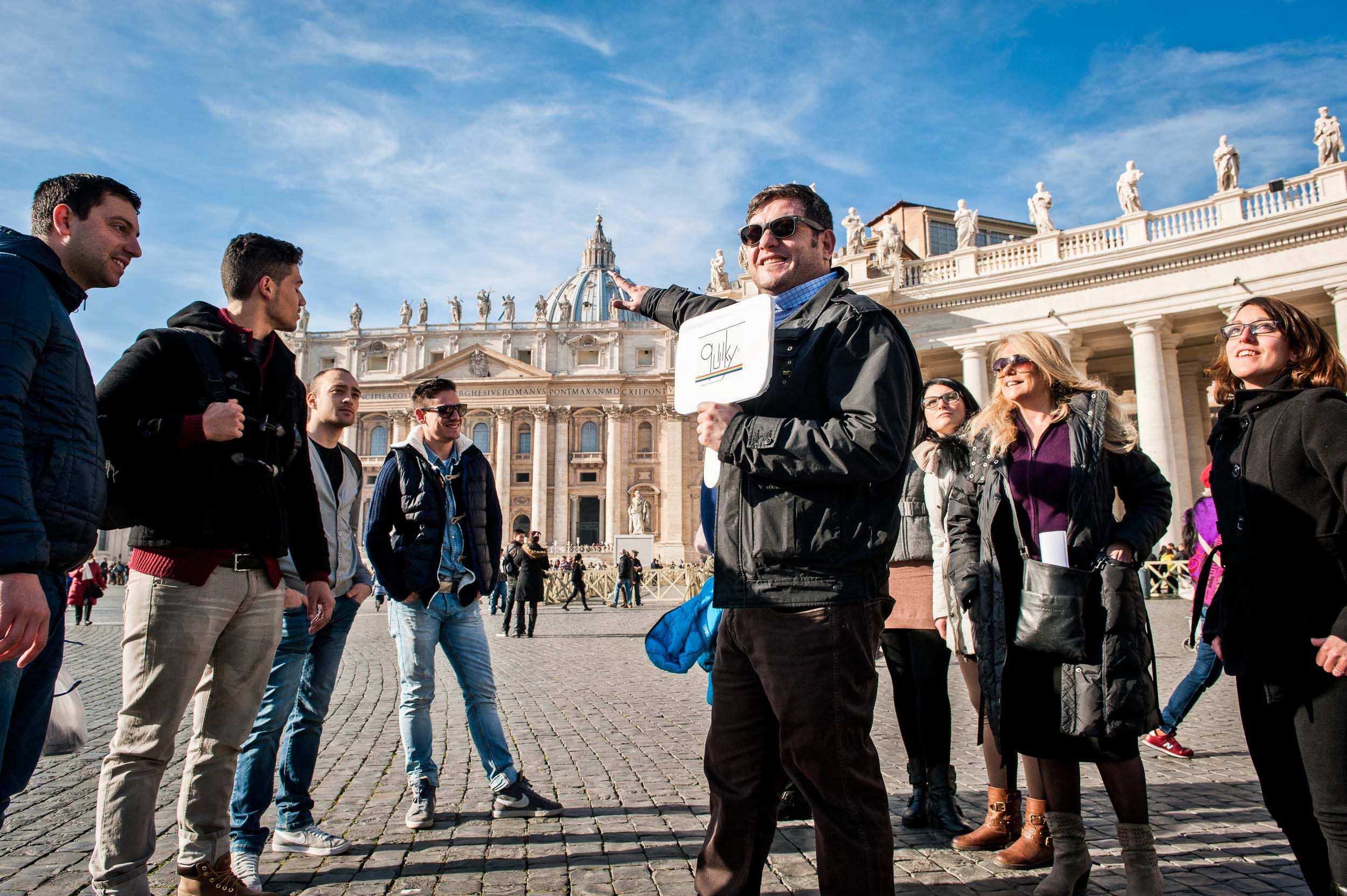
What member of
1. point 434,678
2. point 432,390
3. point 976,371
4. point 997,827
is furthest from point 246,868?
point 976,371

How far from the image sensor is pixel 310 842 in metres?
3.33

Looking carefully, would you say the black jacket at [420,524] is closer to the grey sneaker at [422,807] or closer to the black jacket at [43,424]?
the grey sneaker at [422,807]

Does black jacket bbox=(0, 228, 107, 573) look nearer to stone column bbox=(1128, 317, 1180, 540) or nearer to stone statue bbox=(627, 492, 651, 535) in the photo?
stone column bbox=(1128, 317, 1180, 540)

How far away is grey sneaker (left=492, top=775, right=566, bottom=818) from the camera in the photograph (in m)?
3.78

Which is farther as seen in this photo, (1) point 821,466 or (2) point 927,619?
(2) point 927,619

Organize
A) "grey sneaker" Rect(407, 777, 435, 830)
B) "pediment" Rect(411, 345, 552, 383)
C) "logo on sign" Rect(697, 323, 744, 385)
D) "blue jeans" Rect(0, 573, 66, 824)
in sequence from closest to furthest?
"blue jeans" Rect(0, 573, 66, 824) < "logo on sign" Rect(697, 323, 744, 385) < "grey sneaker" Rect(407, 777, 435, 830) < "pediment" Rect(411, 345, 552, 383)

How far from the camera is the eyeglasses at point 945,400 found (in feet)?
13.9

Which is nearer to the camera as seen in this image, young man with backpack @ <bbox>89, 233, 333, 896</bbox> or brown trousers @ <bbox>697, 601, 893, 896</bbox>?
brown trousers @ <bbox>697, 601, 893, 896</bbox>

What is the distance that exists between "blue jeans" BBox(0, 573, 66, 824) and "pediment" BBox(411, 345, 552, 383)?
5515 cm

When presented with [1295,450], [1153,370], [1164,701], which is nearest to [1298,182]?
[1153,370]

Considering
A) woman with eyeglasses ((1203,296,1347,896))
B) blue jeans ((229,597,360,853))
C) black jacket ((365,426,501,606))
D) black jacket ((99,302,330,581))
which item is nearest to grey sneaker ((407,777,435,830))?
blue jeans ((229,597,360,853))

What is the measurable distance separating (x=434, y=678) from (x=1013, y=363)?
280cm

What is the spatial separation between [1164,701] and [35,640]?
7.24m

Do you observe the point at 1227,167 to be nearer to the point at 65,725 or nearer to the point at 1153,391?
the point at 1153,391
